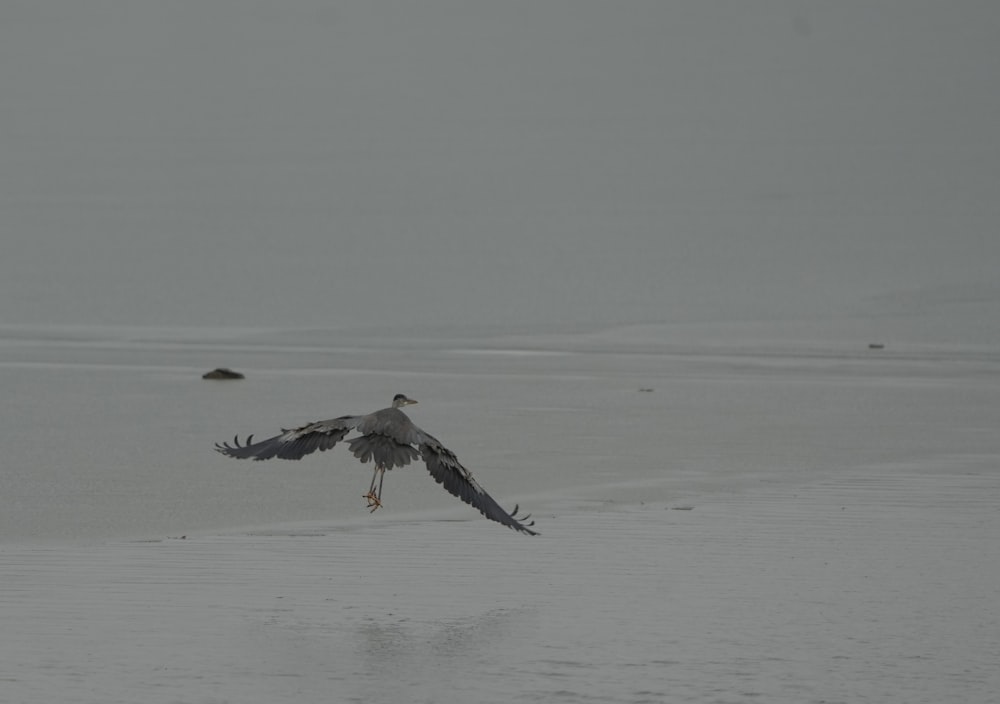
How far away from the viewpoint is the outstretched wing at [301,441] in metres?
10.4

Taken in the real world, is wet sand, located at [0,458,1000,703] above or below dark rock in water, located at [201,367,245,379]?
below

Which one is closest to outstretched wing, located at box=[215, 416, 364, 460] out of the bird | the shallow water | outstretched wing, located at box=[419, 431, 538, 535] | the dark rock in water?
the bird

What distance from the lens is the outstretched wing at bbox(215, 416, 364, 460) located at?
10406 millimetres

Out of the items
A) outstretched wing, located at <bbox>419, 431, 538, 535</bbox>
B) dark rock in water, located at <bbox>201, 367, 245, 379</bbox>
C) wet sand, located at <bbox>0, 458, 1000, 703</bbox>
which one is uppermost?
dark rock in water, located at <bbox>201, 367, 245, 379</bbox>

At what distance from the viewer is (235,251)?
63594 millimetres

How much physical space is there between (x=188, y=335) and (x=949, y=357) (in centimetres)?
1206

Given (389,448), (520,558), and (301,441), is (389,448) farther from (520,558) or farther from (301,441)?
(520,558)

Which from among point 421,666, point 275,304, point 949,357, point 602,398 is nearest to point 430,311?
point 275,304

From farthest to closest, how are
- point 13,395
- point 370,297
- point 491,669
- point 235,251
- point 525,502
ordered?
point 235,251, point 370,297, point 13,395, point 525,502, point 491,669

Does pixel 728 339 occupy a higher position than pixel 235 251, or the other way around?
pixel 235 251

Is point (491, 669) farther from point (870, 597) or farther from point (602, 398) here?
point (602, 398)

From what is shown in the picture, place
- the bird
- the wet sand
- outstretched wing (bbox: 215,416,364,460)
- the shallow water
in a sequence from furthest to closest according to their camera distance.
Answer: outstretched wing (bbox: 215,416,364,460)
the bird
the shallow water
the wet sand

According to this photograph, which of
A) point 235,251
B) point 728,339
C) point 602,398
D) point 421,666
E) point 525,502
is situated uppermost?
point 235,251

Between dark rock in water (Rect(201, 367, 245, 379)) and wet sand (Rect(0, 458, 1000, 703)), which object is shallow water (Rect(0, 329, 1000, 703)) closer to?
wet sand (Rect(0, 458, 1000, 703))
